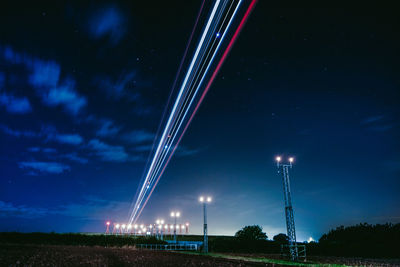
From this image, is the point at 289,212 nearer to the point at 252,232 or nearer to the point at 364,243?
the point at 364,243

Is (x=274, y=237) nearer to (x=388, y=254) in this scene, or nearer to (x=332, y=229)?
(x=332, y=229)

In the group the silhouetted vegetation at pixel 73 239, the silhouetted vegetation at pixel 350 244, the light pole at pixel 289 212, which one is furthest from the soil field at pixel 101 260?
the silhouetted vegetation at pixel 73 239

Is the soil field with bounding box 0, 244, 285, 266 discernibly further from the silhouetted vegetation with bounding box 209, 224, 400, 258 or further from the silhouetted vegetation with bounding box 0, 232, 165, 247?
the silhouetted vegetation with bounding box 0, 232, 165, 247

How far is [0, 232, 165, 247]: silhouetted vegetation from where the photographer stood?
60312 millimetres

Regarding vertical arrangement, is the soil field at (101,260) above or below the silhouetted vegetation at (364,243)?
above

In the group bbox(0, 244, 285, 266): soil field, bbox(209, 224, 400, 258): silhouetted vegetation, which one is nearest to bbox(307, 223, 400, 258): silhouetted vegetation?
bbox(209, 224, 400, 258): silhouetted vegetation

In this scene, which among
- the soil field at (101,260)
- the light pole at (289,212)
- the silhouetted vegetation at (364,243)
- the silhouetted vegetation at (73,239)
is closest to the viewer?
the soil field at (101,260)

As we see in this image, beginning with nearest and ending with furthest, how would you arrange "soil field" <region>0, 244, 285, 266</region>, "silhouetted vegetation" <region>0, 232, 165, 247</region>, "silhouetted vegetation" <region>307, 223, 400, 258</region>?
"soil field" <region>0, 244, 285, 266</region>, "silhouetted vegetation" <region>307, 223, 400, 258</region>, "silhouetted vegetation" <region>0, 232, 165, 247</region>

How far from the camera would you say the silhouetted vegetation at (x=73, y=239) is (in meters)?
60.3

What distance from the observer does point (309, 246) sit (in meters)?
42.3

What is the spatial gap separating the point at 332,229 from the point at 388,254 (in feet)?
65.7

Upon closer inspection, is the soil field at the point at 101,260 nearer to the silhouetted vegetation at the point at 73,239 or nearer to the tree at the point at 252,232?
the silhouetted vegetation at the point at 73,239

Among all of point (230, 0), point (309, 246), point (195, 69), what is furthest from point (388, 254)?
point (230, 0)

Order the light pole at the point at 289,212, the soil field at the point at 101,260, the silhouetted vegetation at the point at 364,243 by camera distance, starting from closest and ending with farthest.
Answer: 1. the soil field at the point at 101,260
2. the light pole at the point at 289,212
3. the silhouetted vegetation at the point at 364,243
